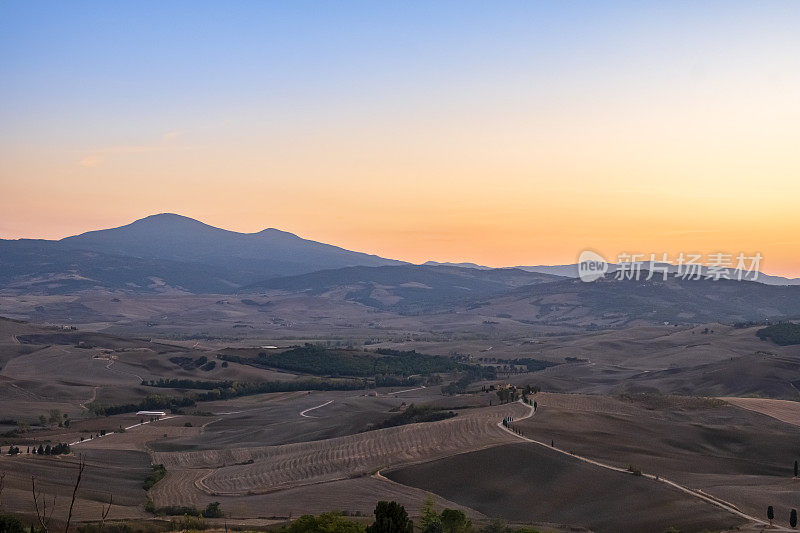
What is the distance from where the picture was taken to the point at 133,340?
7534 inches

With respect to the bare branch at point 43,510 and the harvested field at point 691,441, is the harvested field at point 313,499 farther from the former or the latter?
the harvested field at point 691,441

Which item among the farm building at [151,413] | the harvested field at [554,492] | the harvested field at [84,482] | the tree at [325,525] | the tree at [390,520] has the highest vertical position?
the tree at [390,520]

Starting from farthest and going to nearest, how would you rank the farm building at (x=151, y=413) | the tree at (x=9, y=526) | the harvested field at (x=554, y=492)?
1. the farm building at (x=151, y=413)
2. the harvested field at (x=554, y=492)
3. the tree at (x=9, y=526)

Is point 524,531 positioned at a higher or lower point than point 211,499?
higher

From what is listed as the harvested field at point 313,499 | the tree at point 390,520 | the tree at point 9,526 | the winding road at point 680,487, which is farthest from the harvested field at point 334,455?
the tree at point 390,520

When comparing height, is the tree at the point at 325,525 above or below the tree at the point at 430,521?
above

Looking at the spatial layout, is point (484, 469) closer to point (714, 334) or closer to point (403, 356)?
point (403, 356)

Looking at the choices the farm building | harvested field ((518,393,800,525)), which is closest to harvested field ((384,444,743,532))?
harvested field ((518,393,800,525))

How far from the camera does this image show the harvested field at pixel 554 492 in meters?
44.8

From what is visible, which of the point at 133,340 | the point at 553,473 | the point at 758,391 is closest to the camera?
the point at 553,473

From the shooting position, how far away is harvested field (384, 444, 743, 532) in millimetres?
44844

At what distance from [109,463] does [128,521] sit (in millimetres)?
28327

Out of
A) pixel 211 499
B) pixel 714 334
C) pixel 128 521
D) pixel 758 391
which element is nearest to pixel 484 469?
pixel 211 499

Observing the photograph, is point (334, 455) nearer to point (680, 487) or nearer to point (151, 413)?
point (680, 487)
